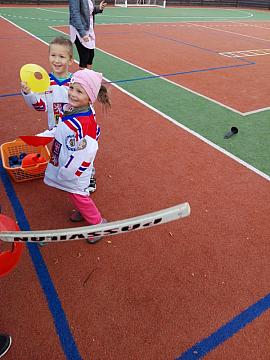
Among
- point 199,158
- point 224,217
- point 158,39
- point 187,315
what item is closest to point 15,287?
point 187,315

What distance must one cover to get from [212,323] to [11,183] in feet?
9.97

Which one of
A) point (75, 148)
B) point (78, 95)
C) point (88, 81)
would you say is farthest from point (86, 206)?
point (88, 81)

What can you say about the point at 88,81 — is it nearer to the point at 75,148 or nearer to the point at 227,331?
the point at 75,148

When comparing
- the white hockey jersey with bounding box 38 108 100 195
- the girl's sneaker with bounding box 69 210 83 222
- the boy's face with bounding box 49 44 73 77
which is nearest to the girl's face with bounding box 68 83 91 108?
the white hockey jersey with bounding box 38 108 100 195

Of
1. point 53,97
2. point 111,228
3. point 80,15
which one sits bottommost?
point 111,228

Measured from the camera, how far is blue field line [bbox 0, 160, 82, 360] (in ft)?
7.85

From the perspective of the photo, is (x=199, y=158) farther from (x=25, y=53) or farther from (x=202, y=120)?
(x=25, y=53)

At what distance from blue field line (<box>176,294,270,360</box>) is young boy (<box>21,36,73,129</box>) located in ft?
8.98

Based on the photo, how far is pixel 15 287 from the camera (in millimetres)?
2787

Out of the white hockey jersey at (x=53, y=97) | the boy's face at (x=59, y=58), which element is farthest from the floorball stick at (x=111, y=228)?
the boy's face at (x=59, y=58)

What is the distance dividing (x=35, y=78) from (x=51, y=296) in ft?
7.39

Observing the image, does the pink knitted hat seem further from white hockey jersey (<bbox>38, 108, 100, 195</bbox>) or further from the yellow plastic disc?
the yellow plastic disc

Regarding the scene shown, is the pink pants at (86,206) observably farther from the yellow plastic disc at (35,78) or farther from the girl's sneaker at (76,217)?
the yellow plastic disc at (35,78)

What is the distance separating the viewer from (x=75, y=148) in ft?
9.19
